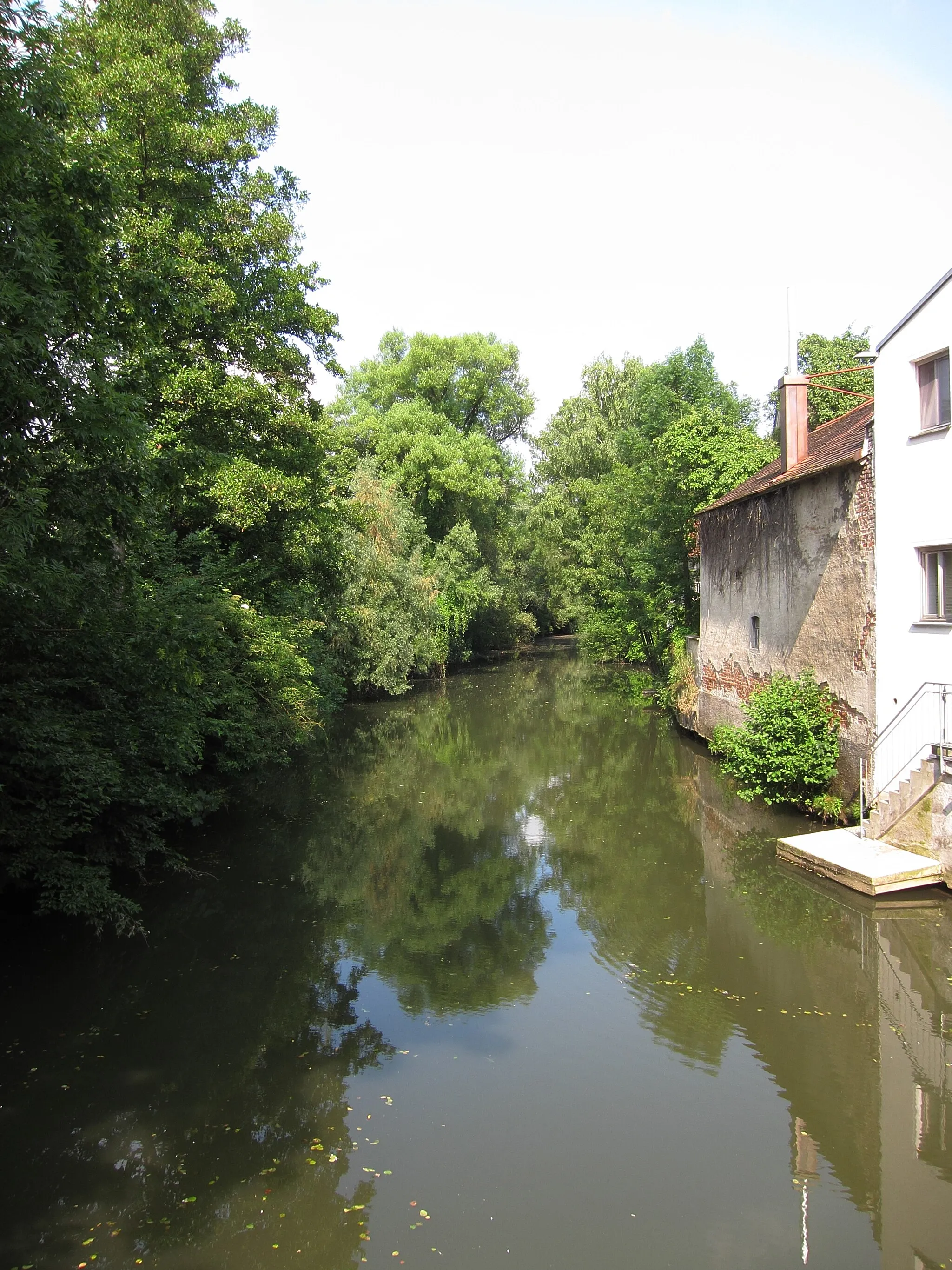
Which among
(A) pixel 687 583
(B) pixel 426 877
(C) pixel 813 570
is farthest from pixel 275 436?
(A) pixel 687 583

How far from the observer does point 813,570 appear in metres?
14.6

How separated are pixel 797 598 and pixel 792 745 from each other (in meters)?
2.93

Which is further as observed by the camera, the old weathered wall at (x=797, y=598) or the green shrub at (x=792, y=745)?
the green shrub at (x=792, y=745)

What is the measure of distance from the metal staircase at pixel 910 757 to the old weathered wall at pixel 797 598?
0.65 meters

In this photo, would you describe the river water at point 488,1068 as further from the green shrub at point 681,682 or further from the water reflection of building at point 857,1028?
the green shrub at point 681,682

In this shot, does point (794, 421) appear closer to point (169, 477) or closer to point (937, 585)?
point (937, 585)

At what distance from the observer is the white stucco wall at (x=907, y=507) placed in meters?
11.1

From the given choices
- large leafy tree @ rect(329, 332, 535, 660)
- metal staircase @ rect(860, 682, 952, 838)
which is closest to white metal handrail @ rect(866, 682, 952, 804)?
metal staircase @ rect(860, 682, 952, 838)

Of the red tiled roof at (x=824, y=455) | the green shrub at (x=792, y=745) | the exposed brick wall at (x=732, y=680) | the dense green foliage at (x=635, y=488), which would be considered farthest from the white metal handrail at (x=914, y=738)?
the dense green foliage at (x=635, y=488)

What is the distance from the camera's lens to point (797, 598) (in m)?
15.4

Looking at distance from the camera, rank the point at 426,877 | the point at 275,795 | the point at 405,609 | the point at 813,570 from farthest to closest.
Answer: the point at 405,609 < the point at 275,795 < the point at 813,570 < the point at 426,877

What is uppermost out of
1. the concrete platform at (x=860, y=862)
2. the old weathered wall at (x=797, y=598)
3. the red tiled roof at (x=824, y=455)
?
the red tiled roof at (x=824, y=455)

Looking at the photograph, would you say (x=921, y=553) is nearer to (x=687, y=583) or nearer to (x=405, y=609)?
(x=687, y=583)

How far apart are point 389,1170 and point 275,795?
12.1 m
